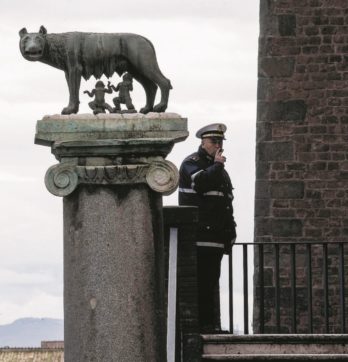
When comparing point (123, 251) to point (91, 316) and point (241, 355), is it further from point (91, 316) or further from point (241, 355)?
point (241, 355)

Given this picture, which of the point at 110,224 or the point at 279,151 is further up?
the point at 279,151

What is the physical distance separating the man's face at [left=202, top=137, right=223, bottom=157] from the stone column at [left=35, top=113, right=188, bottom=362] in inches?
106

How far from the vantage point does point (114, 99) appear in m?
11.2

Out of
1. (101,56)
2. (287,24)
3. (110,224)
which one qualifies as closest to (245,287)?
(101,56)

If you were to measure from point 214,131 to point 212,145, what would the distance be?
12 centimetres

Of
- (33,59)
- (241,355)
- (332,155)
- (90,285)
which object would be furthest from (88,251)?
(332,155)

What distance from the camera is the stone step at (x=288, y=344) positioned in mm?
13156

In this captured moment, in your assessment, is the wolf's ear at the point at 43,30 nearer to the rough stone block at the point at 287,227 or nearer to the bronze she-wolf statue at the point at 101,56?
the bronze she-wolf statue at the point at 101,56

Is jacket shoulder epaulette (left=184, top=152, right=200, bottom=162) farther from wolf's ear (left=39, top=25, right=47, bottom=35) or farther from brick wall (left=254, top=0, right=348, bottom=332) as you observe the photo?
brick wall (left=254, top=0, right=348, bottom=332)

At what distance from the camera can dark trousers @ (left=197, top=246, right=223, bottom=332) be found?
44.5 feet

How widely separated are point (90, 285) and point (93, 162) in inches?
27.0

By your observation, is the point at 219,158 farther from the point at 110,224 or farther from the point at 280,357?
the point at 110,224

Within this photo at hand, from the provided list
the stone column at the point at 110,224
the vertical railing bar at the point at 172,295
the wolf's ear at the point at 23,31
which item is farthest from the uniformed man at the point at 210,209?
the stone column at the point at 110,224

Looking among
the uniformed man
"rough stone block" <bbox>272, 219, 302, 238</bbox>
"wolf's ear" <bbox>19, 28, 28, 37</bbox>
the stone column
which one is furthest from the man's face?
"rough stone block" <bbox>272, 219, 302, 238</bbox>
